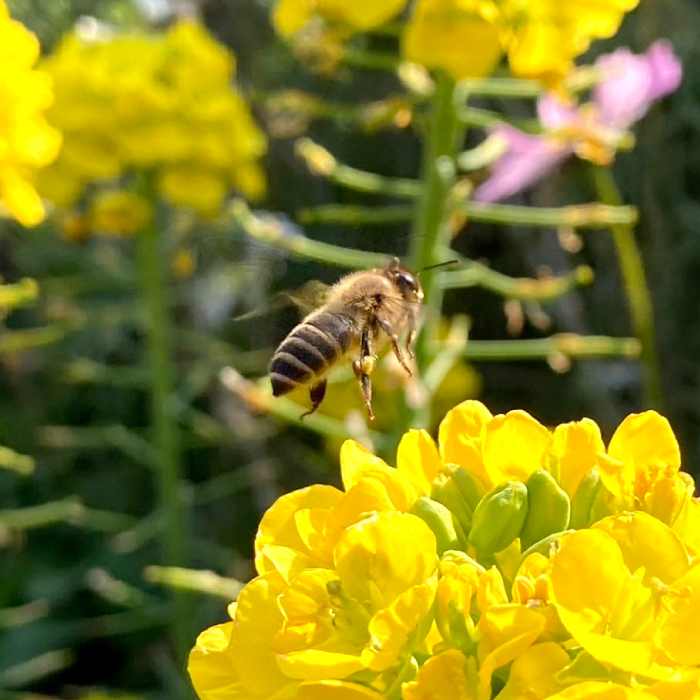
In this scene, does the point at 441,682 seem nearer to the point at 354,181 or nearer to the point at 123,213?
the point at 354,181

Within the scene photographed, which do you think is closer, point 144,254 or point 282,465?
point 144,254

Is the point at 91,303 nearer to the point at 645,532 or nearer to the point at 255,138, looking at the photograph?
the point at 255,138

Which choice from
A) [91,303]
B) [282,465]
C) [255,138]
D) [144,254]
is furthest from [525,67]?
[91,303]

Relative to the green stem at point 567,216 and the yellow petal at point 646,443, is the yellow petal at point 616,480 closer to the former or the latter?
the yellow petal at point 646,443

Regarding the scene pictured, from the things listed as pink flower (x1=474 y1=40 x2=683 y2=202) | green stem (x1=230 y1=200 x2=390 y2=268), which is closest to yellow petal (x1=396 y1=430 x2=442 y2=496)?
green stem (x1=230 y1=200 x2=390 y2=268)

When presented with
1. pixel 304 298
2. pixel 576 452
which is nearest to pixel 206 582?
pixel 304 298

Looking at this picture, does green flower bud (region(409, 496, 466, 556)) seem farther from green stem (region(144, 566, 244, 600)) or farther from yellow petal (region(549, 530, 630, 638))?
green stem (region(144, 566, 244, 600))
